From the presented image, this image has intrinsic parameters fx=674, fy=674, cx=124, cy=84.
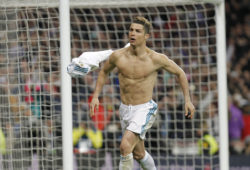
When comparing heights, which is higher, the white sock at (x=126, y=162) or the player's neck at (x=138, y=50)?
the player's neck at (x=138, y=50)

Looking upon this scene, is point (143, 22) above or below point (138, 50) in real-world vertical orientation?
above

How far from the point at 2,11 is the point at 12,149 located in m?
1.72

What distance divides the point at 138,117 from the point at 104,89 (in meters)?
3.94

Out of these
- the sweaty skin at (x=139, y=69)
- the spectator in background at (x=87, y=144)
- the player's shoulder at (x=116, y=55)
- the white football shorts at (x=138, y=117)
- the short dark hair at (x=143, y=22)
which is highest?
the short dark hair at (x=143, y=22)

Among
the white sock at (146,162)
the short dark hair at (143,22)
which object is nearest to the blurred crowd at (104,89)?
the white sock at (146,162)

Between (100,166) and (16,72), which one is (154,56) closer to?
(16,72)

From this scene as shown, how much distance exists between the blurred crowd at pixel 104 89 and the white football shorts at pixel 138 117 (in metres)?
1.02

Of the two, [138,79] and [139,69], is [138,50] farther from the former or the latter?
[138,79]

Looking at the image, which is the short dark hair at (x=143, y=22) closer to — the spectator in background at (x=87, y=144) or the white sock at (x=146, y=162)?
the white sock at (x=146, y=162)

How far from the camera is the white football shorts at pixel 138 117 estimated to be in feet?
23.9

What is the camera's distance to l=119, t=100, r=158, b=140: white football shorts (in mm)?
7281

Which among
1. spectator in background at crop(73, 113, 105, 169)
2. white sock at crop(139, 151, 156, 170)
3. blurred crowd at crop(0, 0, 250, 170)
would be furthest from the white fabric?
spectator in background at crop(73, 113, 105, 169)

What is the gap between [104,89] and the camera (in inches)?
442

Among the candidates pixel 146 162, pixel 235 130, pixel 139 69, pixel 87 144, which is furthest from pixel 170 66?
pixel 235 130
